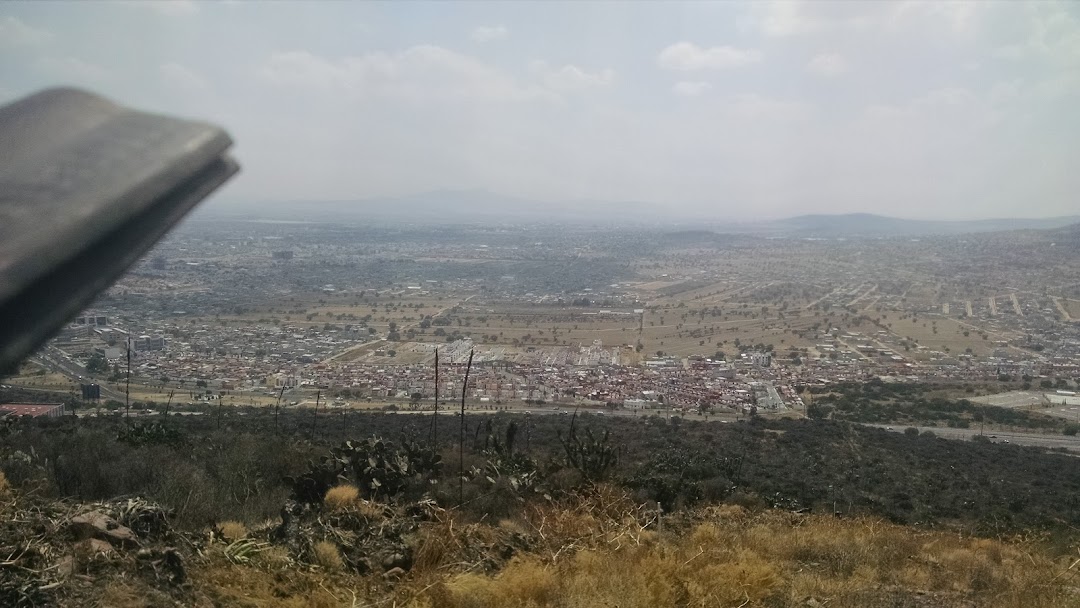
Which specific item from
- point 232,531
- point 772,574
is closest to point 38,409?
point 232,531

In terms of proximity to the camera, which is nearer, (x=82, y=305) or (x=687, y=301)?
(x=82, y=305)

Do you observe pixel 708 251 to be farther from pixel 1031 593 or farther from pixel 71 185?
pixel 71 185

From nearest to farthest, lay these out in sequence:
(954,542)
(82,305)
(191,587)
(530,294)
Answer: (82,305) → (191,587) → (954,542) → (530,294)

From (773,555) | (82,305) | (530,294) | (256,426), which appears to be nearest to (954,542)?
(773,555)

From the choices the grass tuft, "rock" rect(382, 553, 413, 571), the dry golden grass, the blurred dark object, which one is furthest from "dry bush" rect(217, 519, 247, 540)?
the blurred dark object

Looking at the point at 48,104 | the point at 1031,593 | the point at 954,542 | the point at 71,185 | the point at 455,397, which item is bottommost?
the point at 455,397

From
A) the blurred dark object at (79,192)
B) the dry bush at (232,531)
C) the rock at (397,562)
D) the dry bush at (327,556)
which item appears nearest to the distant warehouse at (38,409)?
the dry bush at (232,531)
